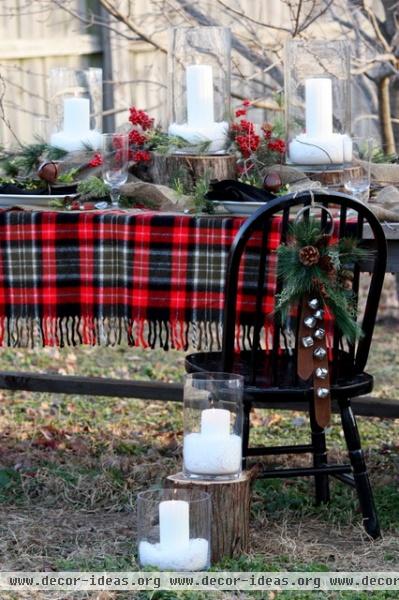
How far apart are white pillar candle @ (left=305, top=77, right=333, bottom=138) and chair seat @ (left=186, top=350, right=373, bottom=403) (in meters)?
0.72

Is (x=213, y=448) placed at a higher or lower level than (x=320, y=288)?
lower

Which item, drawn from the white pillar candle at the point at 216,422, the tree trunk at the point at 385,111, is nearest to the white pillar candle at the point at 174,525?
the white pillar candle at the point at 216,422

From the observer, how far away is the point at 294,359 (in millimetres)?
3430

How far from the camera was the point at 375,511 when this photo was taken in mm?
3553

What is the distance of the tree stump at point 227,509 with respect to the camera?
324 cm

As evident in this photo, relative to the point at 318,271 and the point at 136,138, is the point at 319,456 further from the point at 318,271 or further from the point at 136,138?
the point at 136,138

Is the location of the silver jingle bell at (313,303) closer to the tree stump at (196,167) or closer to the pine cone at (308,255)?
the pine cone at (308,255)

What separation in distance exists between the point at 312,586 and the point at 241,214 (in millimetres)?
1112

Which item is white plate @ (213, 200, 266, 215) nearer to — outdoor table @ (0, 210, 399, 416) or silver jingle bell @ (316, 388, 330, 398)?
outdoor table @ (0, 210, 399, 416)

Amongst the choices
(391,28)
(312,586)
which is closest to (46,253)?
(312,586)

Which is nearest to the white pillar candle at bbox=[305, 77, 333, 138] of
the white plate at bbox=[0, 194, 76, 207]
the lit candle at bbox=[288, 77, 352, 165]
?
the lit candle at bbox=[288, 77, 352, 165]

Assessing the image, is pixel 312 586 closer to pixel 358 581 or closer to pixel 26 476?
pixel 358 581

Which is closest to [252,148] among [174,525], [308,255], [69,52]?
[308,255]

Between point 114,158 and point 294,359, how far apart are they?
85 centimetres
